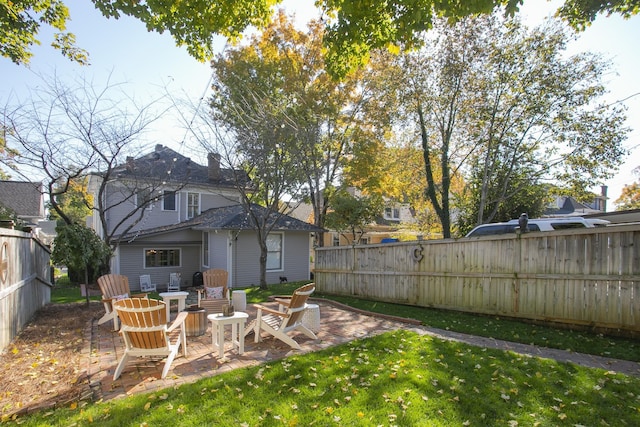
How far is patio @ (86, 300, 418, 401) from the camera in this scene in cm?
421

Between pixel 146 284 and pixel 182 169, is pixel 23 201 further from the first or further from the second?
pixel 146 284

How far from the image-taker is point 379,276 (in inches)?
411

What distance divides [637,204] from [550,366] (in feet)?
96.5

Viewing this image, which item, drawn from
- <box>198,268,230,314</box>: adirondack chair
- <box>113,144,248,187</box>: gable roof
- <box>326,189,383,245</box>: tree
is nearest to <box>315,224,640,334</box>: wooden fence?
<box>198,268,230,314</box>: adirondack chair

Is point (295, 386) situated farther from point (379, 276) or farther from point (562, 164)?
point (562, 164)

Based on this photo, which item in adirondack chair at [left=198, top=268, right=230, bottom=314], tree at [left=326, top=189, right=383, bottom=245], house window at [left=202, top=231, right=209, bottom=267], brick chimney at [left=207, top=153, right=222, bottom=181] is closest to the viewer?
adirondack chair at [left=198, top=268, right=230, bottom=314]

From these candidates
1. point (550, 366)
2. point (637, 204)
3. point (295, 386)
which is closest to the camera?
point (295, 386)

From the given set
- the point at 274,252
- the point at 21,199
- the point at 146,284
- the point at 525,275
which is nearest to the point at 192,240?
the point at 146,284

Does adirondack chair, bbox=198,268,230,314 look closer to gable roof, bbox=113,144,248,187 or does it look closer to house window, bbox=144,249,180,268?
gable roof, bbox=113,144,248,187

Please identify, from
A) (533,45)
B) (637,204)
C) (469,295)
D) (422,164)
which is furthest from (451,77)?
(637,204)

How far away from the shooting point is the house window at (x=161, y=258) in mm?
16797

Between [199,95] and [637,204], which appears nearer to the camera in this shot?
[199,95]

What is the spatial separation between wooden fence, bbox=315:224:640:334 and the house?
Result: 6660 mm

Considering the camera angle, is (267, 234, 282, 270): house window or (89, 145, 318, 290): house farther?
(267, 234, 282, 270): house window
